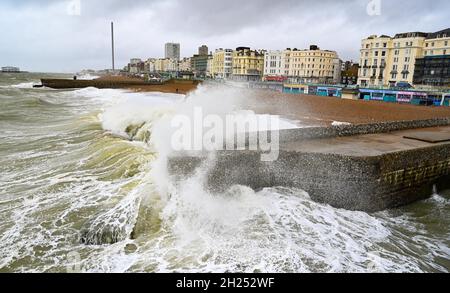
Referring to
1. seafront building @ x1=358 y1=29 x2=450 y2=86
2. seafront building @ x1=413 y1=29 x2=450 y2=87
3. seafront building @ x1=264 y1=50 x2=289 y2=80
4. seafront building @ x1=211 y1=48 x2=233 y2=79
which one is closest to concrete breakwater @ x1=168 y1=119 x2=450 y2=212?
seafront building @ x1=358 y1=29 x2=450 y2=86

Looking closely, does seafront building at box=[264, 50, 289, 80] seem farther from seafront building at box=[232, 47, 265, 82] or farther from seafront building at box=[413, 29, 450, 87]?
seafront building at box=[413, 29, 450, 87]

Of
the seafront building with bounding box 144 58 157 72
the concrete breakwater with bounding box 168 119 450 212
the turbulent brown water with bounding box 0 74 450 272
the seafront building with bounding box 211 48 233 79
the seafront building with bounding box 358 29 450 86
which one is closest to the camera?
the turbulent brown water with bounding box 0 74 450 272

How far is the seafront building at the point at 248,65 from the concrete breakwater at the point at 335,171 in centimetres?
8189

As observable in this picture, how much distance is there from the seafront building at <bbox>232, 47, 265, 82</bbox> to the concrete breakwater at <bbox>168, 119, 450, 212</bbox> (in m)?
81.9

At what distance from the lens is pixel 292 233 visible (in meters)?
5.98

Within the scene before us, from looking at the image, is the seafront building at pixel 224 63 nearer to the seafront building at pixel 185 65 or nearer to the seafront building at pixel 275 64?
the seafront building at pixel 275 64

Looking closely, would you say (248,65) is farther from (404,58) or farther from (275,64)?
(404,58)

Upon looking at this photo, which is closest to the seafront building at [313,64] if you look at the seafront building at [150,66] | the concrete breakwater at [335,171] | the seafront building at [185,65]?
the concrete breakwater at [335,171]

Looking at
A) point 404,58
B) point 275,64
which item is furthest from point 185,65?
point 404,58

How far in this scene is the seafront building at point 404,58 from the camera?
170 feet

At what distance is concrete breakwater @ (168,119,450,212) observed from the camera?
7.29 meters

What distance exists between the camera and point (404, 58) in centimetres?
5622

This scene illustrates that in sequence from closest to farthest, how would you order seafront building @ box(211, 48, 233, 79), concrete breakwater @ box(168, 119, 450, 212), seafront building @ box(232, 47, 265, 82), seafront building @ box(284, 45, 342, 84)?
1. concrete breakwater @ box(168, 119, 450, 212)
2. seafront building @ box(284, 45, 342, 84)
3. seafront building @ box(232, 47, 265, 82)
4. seafront building @ box(211, 48, 233, 79)

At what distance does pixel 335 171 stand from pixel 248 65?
86.4 metres
